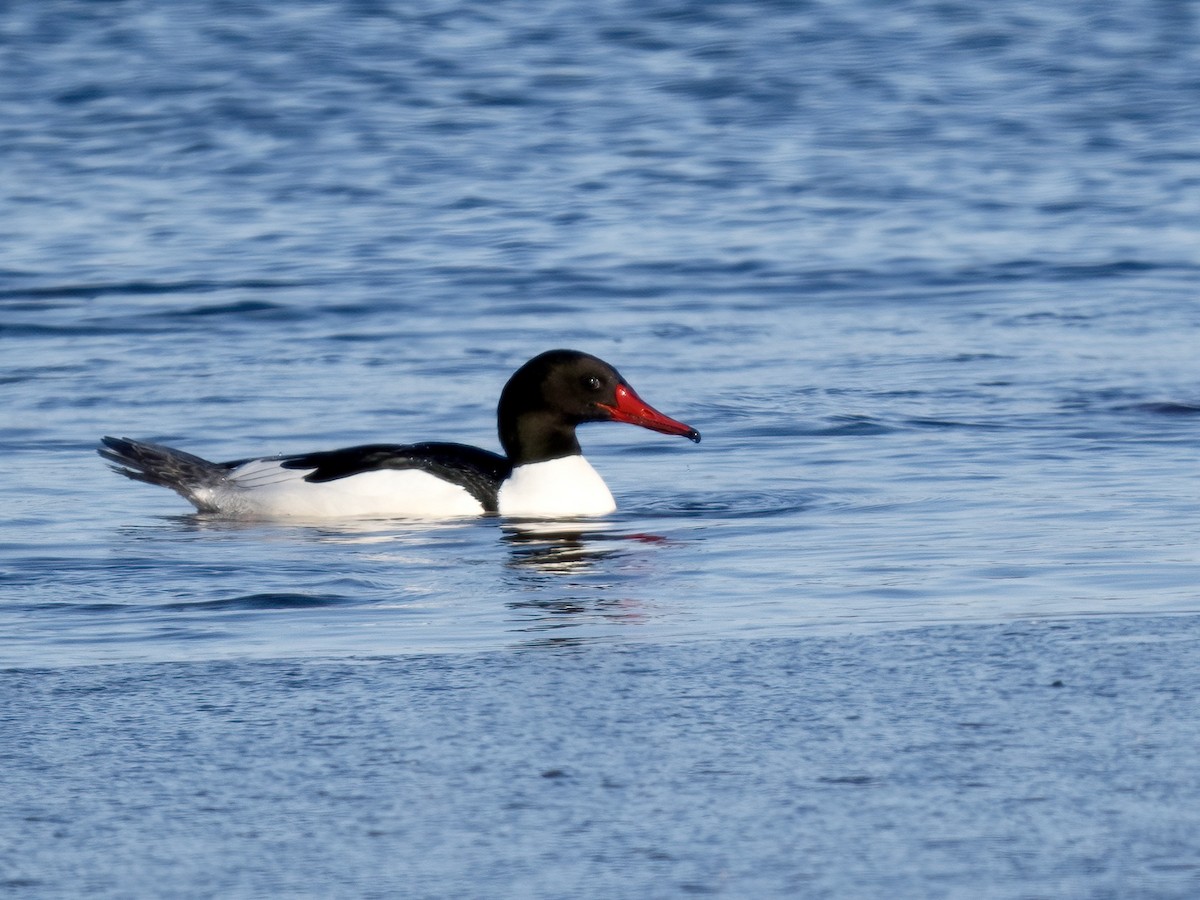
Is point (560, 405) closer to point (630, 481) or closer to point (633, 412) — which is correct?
point (633, 412)

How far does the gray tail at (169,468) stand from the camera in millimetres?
8461

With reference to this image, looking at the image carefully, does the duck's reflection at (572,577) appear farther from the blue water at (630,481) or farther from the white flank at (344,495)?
the white flank at (344,495)

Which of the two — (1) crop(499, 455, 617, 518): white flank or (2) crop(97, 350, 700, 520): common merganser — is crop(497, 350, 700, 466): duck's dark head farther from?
(1) crop(499, 455, 617, 518): white flank

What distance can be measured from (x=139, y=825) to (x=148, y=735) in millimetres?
596

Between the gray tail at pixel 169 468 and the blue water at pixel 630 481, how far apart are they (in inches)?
5.3

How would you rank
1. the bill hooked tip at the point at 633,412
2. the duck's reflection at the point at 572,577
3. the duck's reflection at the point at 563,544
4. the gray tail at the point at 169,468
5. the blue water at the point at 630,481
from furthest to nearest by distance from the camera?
the bill hooked tip at the point at 633,412 → the gray tail at the point at 169,468 → the duck's reflection at the point at 563,544 → the duck's reflection at the point at 572,577 → the blue water at the point at 630,481

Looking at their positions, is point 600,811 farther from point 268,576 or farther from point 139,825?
point 268,576

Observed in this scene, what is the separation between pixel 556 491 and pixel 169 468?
154 centimetres

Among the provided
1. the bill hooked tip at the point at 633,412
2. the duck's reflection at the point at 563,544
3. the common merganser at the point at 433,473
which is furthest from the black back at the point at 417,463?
the bill hooked tip at the point at 633,412

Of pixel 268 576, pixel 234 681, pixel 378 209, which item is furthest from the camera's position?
pixel 378 209

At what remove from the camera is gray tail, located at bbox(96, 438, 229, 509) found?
27.8 feet

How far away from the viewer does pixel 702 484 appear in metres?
8.61

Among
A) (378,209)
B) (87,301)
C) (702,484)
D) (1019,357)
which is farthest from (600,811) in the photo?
(378,209)

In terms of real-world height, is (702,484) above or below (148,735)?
below
